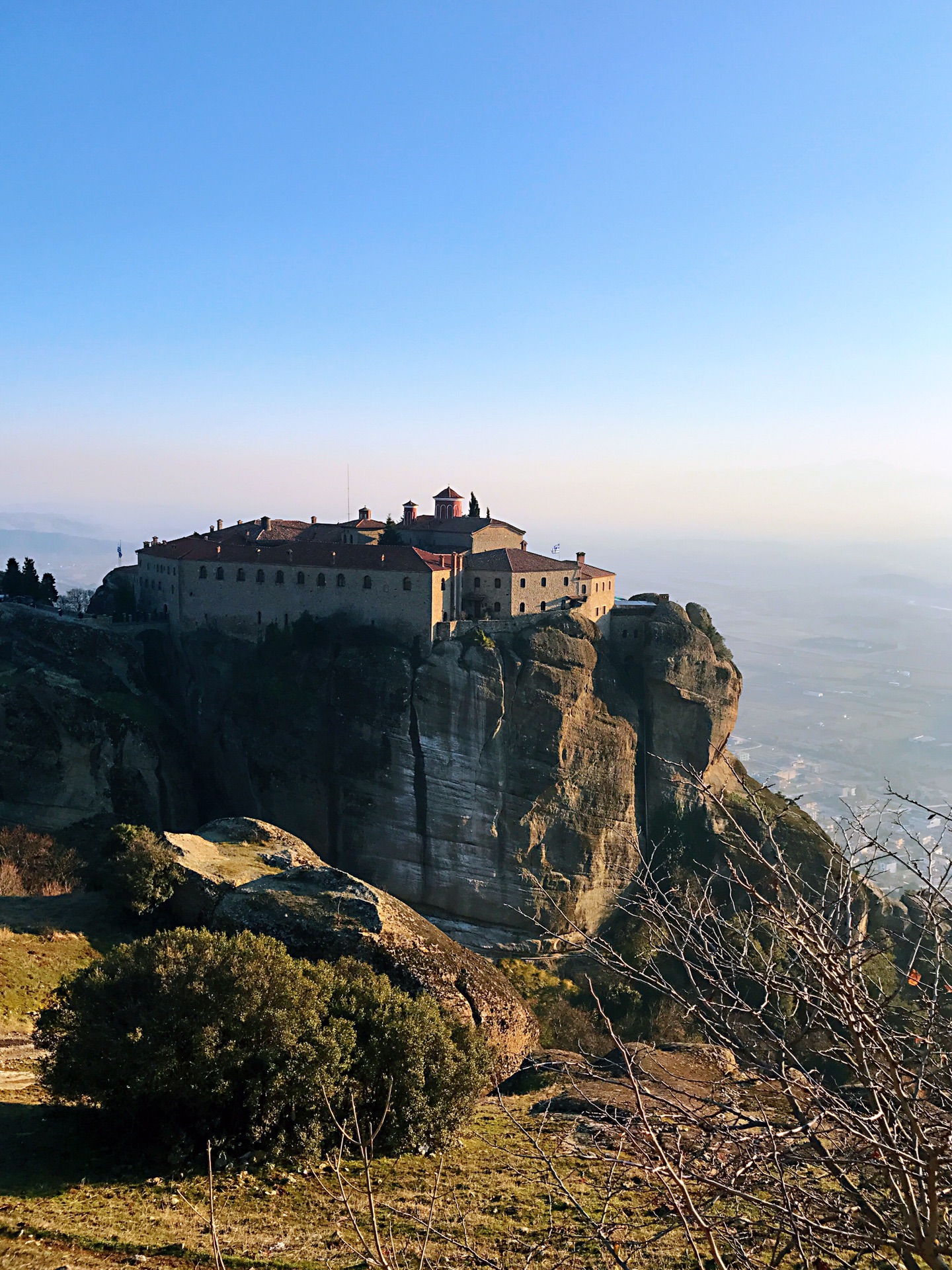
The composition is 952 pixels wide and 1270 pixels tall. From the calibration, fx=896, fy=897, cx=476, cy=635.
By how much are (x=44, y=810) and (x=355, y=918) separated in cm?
2613

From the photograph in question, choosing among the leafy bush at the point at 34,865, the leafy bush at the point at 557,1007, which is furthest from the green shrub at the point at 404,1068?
the leafy bush at the point at 557,1007

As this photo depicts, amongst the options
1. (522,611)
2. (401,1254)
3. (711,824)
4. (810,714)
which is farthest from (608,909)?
(810,714)

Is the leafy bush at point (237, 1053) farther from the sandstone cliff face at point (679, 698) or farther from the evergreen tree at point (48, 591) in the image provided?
the evergreen tree at point (48, 591)

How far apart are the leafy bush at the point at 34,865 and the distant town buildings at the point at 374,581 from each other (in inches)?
661

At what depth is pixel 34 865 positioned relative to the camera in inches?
→ 1190

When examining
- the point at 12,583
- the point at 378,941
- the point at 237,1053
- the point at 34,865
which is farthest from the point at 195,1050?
the point at 12,583

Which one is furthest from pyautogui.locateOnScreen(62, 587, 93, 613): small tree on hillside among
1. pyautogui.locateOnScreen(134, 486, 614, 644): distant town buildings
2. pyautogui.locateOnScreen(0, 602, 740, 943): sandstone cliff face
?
pyautogui.locateOnScreen(0, 602, 740, 943): sandstone cliff face

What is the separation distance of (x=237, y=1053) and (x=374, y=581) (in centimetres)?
3258

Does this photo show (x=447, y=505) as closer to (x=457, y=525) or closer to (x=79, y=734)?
(x=457, y=525)

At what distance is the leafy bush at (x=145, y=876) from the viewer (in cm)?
2266

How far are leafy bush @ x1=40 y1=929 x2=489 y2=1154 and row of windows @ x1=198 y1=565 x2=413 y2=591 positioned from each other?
29904 mm

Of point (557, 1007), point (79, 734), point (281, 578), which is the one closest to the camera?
point (557, 1007)

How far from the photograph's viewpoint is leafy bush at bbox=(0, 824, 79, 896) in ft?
90.2

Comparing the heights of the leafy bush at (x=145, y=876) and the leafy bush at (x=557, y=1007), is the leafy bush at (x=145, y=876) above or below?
above
